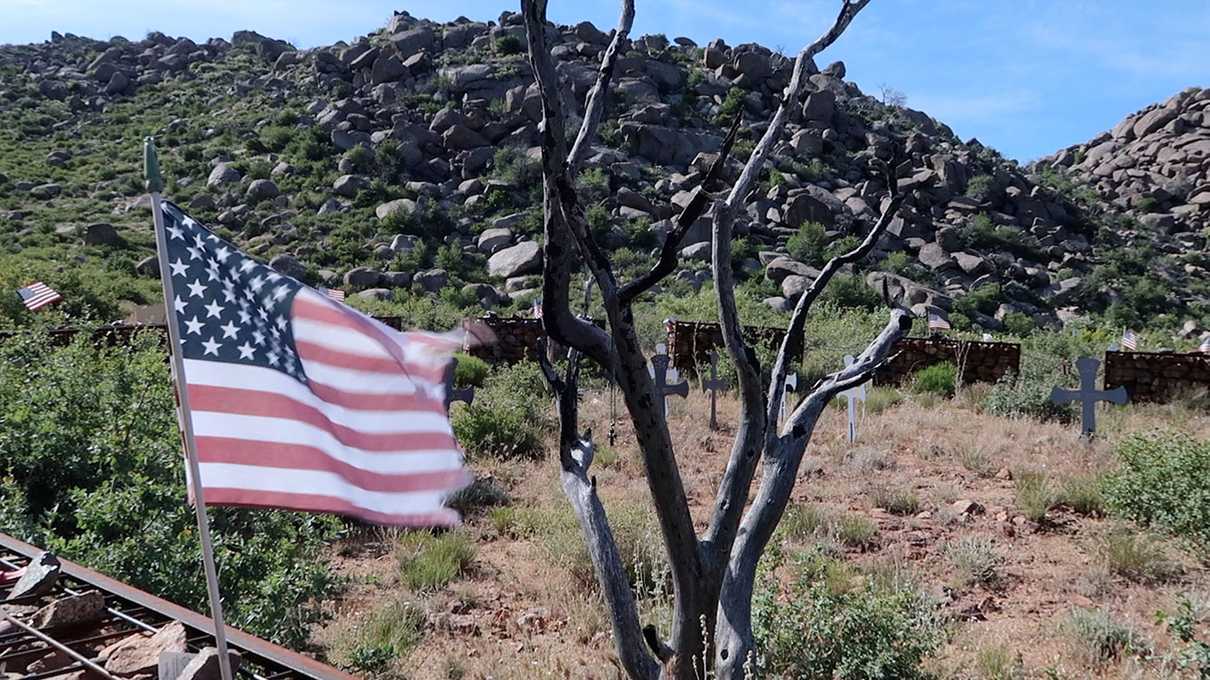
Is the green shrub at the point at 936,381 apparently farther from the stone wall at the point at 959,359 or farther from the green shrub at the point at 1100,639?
the green shrub at the point at 1100,639

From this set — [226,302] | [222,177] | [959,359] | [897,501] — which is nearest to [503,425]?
[897,501]

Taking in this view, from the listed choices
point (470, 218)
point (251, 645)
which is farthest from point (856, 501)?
point (470, 218)

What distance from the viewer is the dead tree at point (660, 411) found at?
12.6ft

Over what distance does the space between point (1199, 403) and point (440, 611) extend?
1386 centimetres

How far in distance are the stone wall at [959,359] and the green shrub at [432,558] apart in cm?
1129

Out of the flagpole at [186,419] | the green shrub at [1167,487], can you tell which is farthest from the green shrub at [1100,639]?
the flagpole at [186,419]

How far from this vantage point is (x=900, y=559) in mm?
7738

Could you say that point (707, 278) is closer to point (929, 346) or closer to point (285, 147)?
point (929, 346)

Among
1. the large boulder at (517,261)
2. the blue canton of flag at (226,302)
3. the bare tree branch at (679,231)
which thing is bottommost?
the blue canton of flag at (226,302)

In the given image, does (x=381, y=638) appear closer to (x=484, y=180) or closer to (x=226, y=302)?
(x=226, y=302)

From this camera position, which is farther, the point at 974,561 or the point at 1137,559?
the point at 974,561

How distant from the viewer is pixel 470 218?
133 feet

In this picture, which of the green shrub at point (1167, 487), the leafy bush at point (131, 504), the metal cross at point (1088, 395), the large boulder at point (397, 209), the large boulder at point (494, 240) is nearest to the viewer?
the leafy bush at point (131, 504)

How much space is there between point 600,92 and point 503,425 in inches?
334
